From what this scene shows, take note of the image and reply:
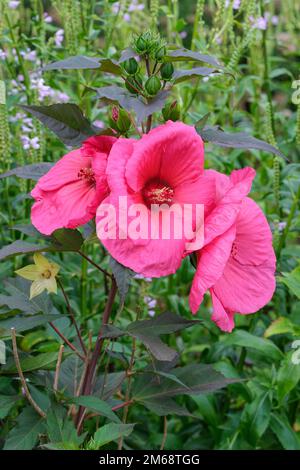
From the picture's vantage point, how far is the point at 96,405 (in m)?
1.20

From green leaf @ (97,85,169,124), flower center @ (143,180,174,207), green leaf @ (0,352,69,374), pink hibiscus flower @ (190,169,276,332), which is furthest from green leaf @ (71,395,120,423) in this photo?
green leaf @ (97,85,169,124)

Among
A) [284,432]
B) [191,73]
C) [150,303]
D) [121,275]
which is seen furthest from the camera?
[150,303]

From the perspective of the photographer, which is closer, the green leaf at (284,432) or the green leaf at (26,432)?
the green leaf at (26,432)

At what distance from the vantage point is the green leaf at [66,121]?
1166mm

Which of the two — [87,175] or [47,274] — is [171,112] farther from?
[47,274]

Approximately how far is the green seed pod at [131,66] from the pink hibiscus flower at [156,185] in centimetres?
13

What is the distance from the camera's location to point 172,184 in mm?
1121

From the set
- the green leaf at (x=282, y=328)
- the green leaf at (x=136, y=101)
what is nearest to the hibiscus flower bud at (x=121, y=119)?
the green leaf at (x=136, y=101)

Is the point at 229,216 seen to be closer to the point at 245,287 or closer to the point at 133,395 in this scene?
the point at 245,287

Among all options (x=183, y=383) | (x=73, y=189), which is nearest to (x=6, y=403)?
(x=183, y=383)

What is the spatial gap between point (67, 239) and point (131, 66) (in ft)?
0.93

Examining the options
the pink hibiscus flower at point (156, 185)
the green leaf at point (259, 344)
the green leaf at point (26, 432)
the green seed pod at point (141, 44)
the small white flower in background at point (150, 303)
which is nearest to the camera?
the pink hibiscus flower at point (156, 185)

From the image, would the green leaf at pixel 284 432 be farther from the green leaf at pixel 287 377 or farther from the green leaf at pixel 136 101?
the green leaf at pixel 136 101
